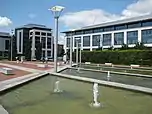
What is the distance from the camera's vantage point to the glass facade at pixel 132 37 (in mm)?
73344

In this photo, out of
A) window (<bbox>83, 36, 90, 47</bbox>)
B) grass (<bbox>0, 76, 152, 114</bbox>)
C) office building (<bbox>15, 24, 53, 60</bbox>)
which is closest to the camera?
grass (<bbox>0, 76, 152, 114</bbox>)

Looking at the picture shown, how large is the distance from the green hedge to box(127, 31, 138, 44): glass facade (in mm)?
18120

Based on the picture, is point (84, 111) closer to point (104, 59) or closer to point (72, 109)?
point (72, 109)

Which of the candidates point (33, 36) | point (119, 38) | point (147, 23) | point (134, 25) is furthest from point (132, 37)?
point (33, 36)

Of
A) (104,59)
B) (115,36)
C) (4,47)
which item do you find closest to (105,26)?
(115,36)

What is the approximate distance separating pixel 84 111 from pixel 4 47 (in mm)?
117111

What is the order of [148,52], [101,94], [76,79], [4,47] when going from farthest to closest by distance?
[4,47]
[148,52]
[76,79]
[101,94]

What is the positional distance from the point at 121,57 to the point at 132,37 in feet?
85.4

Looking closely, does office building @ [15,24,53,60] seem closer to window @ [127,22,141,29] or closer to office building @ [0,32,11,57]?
office building @ [0,32,11,57]

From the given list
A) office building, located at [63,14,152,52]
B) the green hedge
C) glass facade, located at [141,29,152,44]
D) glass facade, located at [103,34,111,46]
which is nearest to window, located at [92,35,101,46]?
office building, located at [63,14,152,52]

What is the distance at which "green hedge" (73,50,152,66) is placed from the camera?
45.1 metres

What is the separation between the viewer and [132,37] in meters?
74.7

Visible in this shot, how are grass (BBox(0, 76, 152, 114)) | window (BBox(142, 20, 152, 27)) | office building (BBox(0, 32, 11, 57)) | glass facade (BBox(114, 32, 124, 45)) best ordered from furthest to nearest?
office building (BBox(0, 32, 11, 57)) < glass facade (BBox(114, 32, 124, 45)) < window (BBox(142, 20, 152, 27)) < grass (BBox(0, 76, 152, 114))

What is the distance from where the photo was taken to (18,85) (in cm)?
1426
